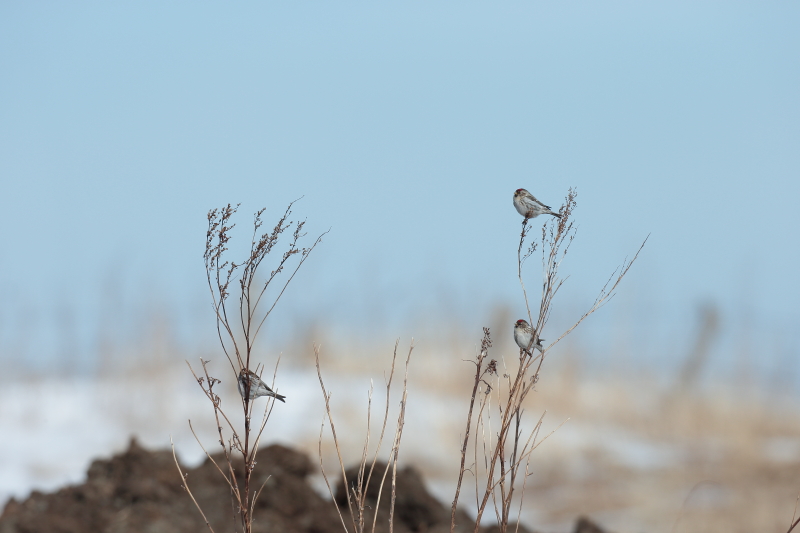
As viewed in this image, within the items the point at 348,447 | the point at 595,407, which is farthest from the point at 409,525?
the point at 595,407

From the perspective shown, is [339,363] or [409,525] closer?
[409,525]

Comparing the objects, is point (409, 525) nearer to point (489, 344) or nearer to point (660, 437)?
point (489, 344)

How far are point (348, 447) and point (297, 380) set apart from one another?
1.33 m

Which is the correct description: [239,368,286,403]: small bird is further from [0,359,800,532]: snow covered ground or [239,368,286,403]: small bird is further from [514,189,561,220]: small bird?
[0,359,800,532]: snow covered ground

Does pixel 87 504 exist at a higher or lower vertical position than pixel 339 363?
lower

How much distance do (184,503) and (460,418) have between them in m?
3.98

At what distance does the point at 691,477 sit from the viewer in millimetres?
8617

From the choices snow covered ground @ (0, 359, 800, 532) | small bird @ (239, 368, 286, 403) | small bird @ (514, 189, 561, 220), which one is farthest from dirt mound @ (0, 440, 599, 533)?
small bird @ (239, 368, 286, 403)

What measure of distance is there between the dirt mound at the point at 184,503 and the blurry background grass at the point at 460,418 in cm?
281

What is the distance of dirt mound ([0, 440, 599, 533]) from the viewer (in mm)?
4898

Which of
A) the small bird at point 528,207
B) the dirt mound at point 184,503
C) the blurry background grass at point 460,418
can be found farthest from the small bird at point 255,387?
the blurry background grass at point 460,418

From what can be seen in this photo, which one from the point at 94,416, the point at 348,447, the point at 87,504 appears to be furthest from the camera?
the point at 94,416

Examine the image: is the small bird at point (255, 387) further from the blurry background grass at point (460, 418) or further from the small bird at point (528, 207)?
the blurry background grass at point (460, 418)

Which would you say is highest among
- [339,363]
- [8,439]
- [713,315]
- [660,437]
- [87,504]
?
[713,315]
